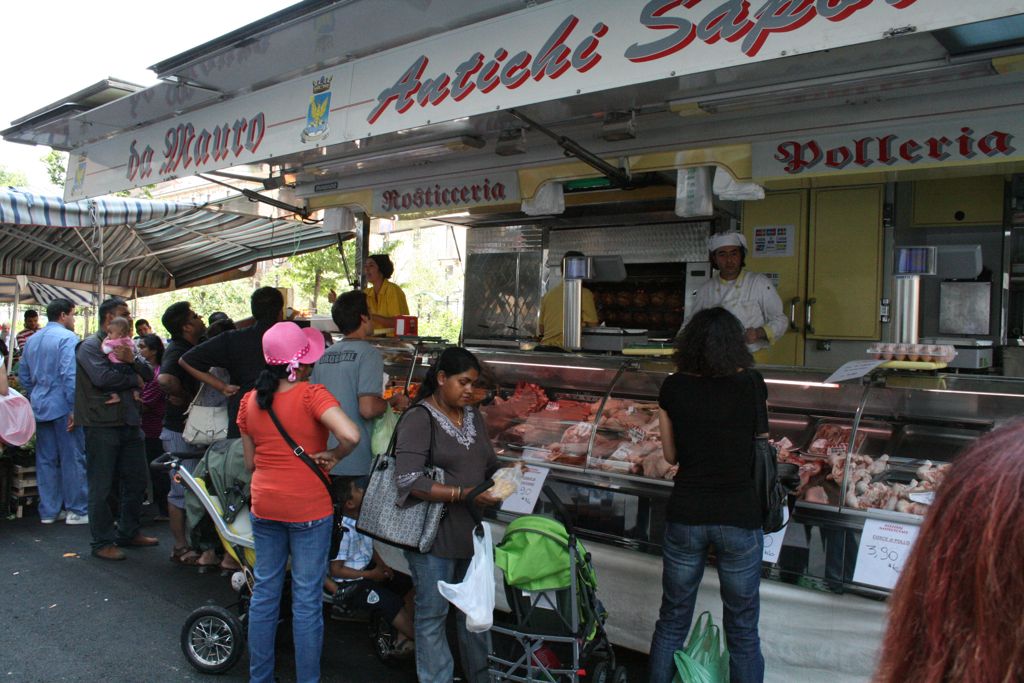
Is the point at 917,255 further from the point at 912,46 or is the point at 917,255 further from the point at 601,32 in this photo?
the point at 601,32

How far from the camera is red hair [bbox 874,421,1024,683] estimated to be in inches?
29.4

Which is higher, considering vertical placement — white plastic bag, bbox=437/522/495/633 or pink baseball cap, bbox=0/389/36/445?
pink baseball cap, bbox=0/389/36/445

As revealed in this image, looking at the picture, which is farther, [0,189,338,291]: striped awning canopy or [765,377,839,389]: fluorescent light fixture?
[0,189,338,291]: striped awning canopy

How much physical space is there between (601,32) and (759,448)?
1.85m

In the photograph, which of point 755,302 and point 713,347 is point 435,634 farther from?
point 755,302

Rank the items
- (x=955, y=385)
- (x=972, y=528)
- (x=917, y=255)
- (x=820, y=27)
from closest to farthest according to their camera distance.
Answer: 1. (x=972, y=528)
2. (x=820, y=27)
3. (x=955, y=385)
4. (x=917, y=255)

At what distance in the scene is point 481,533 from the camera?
3.09 meters

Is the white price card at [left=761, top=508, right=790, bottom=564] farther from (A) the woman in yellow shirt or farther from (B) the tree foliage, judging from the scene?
(B) the tree foliage

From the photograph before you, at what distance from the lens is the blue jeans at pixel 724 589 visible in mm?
3115

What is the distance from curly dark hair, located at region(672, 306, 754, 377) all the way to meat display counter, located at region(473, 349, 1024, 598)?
85 centimetres

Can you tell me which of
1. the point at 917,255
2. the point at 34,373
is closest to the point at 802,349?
the point at 917,255

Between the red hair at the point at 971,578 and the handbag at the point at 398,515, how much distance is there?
2.48 meters

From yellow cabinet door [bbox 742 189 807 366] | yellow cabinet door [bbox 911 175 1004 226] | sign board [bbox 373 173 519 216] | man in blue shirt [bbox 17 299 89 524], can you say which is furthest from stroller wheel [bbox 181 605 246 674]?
yellow cabinet door [bbox 911 175 1004 226]

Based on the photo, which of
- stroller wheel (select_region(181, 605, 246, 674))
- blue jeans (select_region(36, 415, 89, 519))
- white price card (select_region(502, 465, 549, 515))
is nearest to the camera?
stroller wheel (select_region(181, 605, 246, 674))
